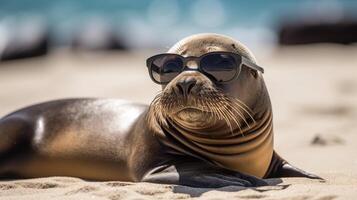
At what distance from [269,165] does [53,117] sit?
1.53 metres

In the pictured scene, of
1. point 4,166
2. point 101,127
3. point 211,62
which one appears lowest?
point 4,166

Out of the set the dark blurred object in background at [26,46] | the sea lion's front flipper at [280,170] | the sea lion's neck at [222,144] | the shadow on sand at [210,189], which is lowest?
the dark blurred object in background at [26,46]

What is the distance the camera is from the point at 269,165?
454 centimetres

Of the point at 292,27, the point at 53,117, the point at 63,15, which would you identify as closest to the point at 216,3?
the point at 63,15

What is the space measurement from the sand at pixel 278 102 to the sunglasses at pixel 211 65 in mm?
657

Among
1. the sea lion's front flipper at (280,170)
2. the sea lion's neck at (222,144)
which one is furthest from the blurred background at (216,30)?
the sea lion's neck at (222,144)

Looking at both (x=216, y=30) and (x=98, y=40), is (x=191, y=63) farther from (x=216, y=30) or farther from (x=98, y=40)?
(x=216, y=30)

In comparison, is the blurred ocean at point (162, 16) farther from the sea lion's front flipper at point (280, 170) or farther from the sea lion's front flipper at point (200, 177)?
the sea lion's front flipper at point (200, 177)

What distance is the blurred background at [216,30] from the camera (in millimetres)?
7219

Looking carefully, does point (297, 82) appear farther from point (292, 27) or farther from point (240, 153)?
point (292, 27)

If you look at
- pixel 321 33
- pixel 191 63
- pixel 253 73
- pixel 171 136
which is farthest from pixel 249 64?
pixel 321 33

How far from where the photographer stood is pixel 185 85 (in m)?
3.88

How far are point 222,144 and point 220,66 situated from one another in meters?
0.44

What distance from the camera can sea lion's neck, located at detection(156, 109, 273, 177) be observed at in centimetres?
414
